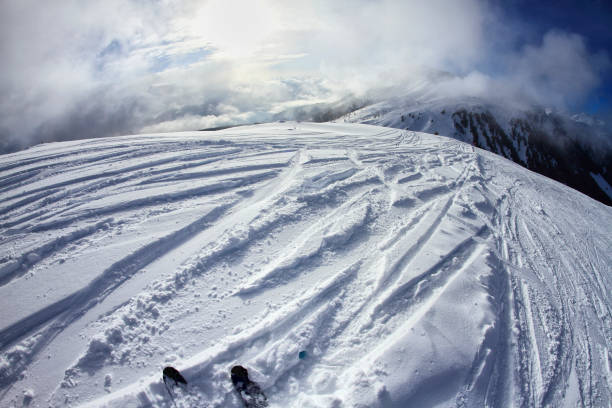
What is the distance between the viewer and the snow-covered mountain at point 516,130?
74.3m

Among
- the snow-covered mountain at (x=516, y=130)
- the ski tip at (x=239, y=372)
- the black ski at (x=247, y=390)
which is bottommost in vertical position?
the black ski at (x=247, y=390)

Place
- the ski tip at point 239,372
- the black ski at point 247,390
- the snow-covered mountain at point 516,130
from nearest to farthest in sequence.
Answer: the black ski at point 247,390
the ski tip at point 239,372
the snow-covered mountain at point 516,130

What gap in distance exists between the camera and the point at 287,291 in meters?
3.96

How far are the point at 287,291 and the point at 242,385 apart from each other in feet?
4.41

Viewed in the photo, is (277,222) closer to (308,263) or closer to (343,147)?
(308,263)

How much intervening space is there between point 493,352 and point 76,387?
16.5ft

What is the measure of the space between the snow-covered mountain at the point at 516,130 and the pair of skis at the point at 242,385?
2732 inches

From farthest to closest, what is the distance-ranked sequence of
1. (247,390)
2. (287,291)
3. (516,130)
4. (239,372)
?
(516,130), (287,291), (239,372), (247,390)

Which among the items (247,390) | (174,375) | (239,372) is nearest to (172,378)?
(174,375)

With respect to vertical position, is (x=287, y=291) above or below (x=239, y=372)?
above

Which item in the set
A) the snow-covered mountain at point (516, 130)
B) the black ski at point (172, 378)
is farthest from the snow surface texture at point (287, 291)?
the snow-covered mountain at point (516, 130)

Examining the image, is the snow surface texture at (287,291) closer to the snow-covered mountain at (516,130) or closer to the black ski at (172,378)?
the black ski at (172,378)

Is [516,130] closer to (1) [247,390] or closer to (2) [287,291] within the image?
(2) [287,291]

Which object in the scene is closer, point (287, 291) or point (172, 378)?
point (172, 378)
